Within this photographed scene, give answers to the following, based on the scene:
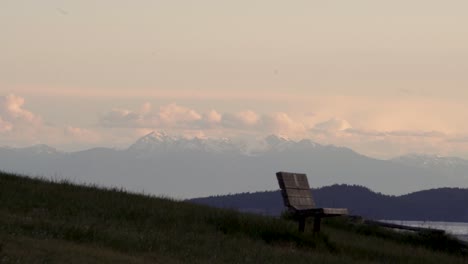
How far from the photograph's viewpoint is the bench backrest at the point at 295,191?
982 inches

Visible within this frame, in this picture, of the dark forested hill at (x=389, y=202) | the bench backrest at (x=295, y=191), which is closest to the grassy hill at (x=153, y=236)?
the bench backrest at (x=295, y=191)

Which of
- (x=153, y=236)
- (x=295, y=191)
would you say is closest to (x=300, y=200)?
(x=295, y=191)

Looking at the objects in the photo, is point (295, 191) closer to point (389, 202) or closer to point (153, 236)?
point (153, 236)

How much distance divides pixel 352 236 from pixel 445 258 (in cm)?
259

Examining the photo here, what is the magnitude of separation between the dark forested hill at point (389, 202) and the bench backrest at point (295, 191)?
7790 centimetres

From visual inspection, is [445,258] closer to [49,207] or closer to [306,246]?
[306,246]

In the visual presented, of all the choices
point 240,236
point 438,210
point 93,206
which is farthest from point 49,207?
point 438,210

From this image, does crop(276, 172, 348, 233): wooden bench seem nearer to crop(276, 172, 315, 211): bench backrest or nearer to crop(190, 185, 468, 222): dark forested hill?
crop(276, 172, 315, 211): bench backrest

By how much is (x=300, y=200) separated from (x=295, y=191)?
226 millimetres

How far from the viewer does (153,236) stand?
20938mm

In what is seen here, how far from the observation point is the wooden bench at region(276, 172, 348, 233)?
24.3 metres

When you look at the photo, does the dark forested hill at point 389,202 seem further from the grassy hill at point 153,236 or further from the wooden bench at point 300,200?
the wooden bench at point 300,200

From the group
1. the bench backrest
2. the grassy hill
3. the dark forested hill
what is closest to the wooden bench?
the bench backrest

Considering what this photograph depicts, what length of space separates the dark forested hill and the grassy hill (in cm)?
7723
